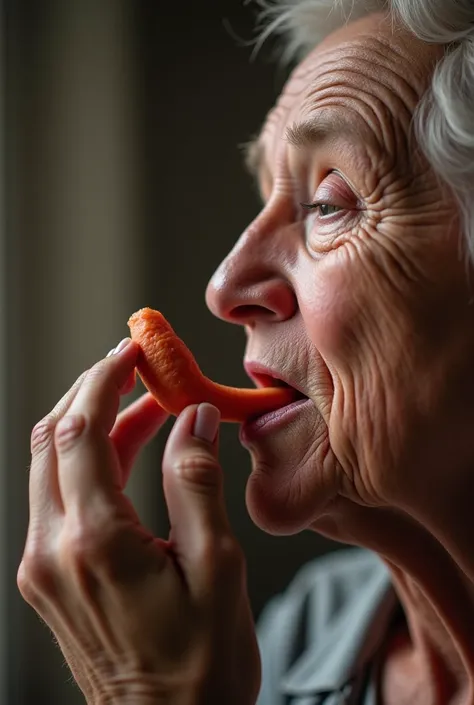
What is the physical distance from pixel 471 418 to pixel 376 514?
25 centimetres

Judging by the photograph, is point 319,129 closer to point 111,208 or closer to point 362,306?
point 362,306

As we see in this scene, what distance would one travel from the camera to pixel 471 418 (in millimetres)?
1098

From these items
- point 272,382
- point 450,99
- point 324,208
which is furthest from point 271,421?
point 450,99

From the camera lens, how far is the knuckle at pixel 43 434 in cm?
106

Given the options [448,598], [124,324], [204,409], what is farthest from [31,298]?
[448,598]

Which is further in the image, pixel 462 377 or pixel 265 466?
pixel 265 466

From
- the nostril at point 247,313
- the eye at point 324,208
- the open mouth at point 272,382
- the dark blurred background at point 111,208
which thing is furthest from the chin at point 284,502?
the dark blurred background at point 111,208

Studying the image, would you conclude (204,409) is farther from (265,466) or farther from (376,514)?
(376,514)

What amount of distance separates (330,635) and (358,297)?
795mm

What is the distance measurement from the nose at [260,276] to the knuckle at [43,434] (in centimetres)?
29

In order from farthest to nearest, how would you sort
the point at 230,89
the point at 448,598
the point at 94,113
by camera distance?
the point at 230,89 → the point at 94,113 → the point at 448,598

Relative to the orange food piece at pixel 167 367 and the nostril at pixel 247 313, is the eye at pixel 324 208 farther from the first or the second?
the orange food piece at pixel 167 367

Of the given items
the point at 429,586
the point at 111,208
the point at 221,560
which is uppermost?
the point at 111,208

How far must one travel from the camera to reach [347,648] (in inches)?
58.3
